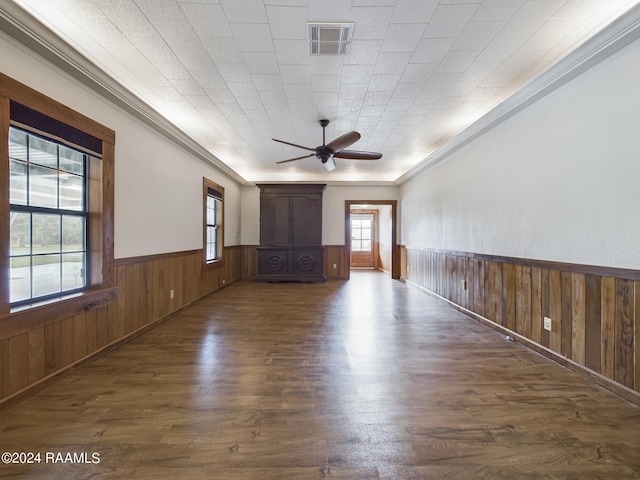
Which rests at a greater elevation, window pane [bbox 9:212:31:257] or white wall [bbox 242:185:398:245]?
white wall [bbox 242:185:398:245]

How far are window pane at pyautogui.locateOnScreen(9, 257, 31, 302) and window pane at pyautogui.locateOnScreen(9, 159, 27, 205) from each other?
42 cm

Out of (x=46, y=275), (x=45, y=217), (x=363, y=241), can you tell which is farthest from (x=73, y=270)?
(x=363, y=241)

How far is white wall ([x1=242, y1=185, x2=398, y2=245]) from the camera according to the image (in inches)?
297

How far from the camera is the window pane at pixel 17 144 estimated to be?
6.38 feet

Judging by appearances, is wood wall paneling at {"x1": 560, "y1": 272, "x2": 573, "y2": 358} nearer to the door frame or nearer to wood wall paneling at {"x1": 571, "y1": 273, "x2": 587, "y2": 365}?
wood wall paneling at {"x1": 571, "y1": 273, "x2": 587, "y2": 365}

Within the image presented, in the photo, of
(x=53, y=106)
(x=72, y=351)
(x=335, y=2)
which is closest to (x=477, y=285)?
(x=335, y=2)

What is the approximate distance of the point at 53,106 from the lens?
6.96 feet

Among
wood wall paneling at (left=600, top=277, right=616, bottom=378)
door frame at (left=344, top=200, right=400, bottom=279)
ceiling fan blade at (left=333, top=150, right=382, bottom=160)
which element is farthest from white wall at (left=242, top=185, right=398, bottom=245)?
wood wall paneling at (left=600, top=277, right=616, bottom=378)

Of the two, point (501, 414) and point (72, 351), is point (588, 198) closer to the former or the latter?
point (501, 414)

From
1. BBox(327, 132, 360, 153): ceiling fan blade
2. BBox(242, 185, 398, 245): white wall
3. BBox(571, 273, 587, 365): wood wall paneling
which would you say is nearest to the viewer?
BBox(571, 273, 587, 365): wood wall paneling

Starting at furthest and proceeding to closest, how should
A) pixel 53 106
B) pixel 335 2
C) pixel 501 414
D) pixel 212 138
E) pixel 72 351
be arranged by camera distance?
1. pixel 212 138
2. pixel 72 351
3. pixel 53 106
4. pixel 335 2
5. pixel 501 414

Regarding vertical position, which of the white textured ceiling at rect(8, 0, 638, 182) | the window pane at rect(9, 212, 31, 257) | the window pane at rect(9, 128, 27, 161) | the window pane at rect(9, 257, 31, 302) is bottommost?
the window pane at rect(9, 257, 31, 302)

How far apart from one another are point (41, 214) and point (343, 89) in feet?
9.49

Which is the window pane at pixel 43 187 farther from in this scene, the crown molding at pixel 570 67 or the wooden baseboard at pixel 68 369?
the crown molding at pixel 570 67
